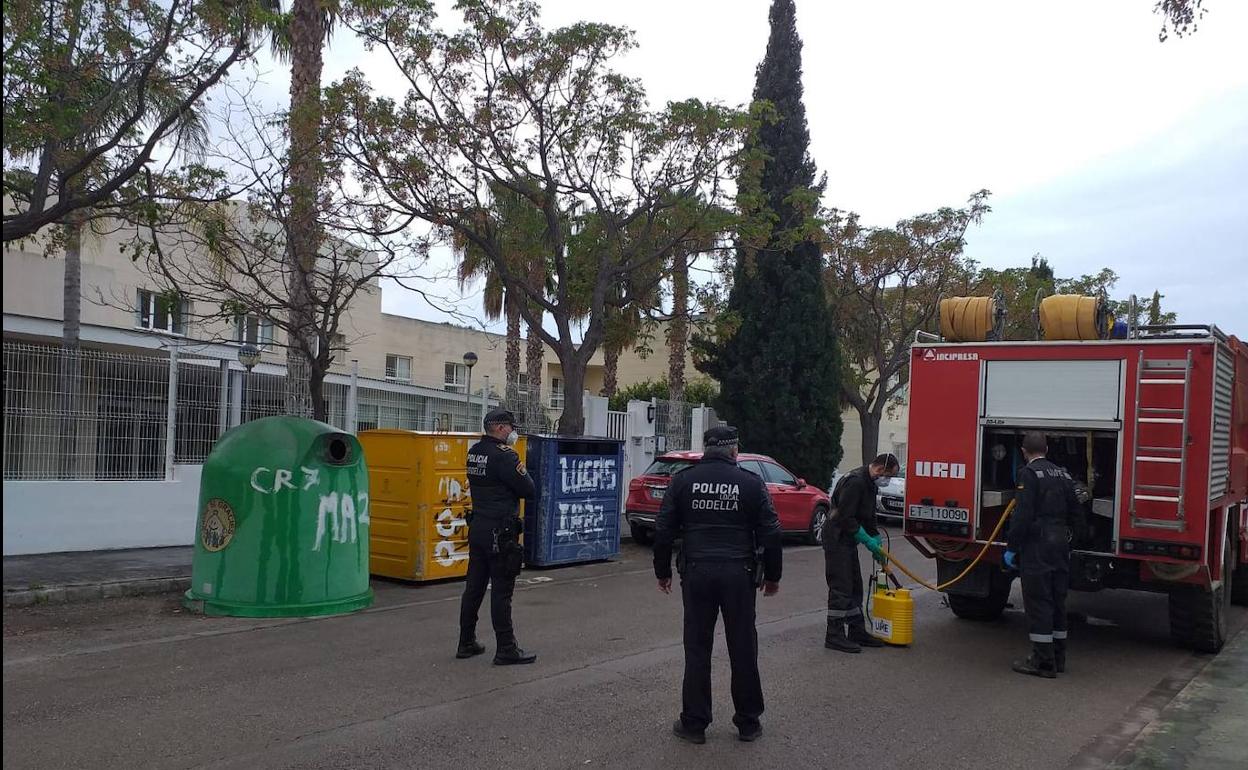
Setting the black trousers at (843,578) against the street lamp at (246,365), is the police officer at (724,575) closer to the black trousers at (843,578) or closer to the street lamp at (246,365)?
the black trousers at (843,578)

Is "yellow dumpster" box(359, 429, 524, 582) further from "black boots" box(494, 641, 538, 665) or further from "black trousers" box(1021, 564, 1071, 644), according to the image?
"black trousers" box(1021, 564, 1071, 644)

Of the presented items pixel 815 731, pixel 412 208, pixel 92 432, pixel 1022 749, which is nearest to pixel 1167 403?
pixel 1022 749

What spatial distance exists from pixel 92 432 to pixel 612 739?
8.70m

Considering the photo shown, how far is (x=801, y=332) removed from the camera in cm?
2320

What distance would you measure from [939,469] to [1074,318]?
1.81m

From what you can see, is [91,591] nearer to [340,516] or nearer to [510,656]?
[340,516]

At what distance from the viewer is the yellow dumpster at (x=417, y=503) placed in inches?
416

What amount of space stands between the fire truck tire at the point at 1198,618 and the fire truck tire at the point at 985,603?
1545 mm

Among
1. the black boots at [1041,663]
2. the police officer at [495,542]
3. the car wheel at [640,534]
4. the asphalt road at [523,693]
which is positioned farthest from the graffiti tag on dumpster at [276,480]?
the car wheel at [640,534]

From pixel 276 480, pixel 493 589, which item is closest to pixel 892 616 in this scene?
pixel 493 589

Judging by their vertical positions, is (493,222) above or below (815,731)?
above

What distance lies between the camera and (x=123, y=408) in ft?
38.3

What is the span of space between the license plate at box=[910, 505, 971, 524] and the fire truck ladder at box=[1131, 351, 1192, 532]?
4.41 feet

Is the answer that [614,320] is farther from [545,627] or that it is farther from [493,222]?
[545,627]
